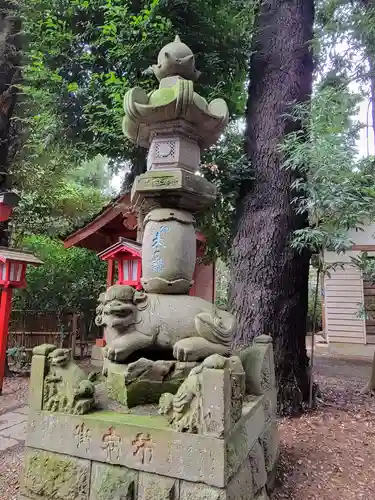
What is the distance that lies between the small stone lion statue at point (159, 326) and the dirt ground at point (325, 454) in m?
1.40

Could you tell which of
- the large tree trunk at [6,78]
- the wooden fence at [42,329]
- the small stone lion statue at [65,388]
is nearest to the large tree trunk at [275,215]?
the small stone lion statue at [65,388]

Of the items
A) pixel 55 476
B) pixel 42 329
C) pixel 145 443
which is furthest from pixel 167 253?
pixel 42 329

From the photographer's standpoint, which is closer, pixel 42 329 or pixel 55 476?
pixel 55 476

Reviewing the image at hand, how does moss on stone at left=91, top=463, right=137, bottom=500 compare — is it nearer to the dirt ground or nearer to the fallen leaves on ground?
the dirt ground

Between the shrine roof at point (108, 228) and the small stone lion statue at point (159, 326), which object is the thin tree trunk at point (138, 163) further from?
the small stone lion statue at point (159, 326)

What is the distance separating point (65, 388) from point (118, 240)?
424 cm

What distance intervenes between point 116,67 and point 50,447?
5.00 metres

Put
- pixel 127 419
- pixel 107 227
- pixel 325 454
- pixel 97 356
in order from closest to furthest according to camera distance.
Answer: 1. pixel 127 419
2. pixel 325 454
3. pixel 97 356
4. pixel 107 227

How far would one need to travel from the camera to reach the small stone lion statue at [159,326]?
233 centimetres

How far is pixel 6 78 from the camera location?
23.5 ft

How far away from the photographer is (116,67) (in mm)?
5250

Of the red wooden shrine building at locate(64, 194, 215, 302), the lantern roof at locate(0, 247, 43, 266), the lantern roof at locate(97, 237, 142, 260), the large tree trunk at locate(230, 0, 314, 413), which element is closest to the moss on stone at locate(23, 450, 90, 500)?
the large tree trunk at locate(230, 0, 314, 413)

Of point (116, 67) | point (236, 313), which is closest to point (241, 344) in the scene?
point (236, 313)

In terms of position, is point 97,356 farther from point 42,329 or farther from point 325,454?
point 325,454
